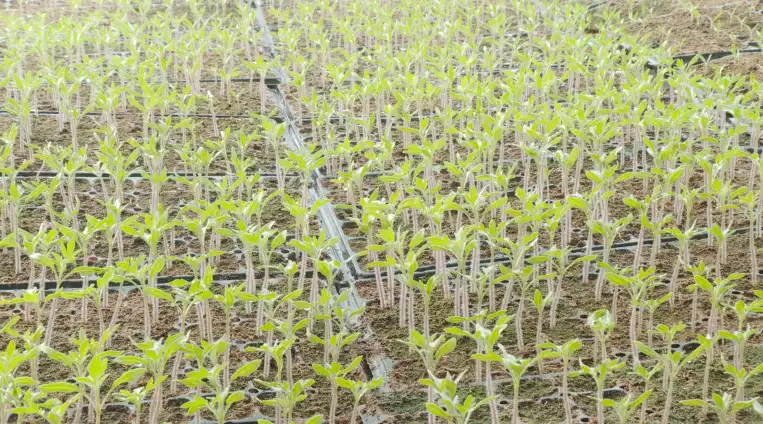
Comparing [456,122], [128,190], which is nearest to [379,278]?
[128,190]

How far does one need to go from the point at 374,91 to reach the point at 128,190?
1.05m

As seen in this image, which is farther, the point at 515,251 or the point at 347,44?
the point at 347,44

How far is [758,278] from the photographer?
260 cm

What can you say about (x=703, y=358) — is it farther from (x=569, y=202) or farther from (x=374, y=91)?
(x=374, y=91)

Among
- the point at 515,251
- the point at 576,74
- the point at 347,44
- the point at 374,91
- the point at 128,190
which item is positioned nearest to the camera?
the point at 515,251

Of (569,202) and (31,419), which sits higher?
(569,202)

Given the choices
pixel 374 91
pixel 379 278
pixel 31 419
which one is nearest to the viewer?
pixel 31 419

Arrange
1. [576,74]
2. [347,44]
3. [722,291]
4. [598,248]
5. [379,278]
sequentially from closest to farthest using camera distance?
[722,291] → [379,278] → [598,248] → [576,74] → [347,44]

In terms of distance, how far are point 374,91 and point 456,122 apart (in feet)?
1.28

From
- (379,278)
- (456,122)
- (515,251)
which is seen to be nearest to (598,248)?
(515,251)

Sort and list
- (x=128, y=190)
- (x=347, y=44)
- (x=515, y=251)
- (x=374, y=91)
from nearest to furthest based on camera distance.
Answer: (x=515, y=251) < (x=128, y=190) < (x=374, y=91) < (x=347, y=44)

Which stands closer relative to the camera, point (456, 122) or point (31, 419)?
point (31, 419)

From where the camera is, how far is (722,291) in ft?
7.06

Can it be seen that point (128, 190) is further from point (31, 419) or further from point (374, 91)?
point (31, 419)
